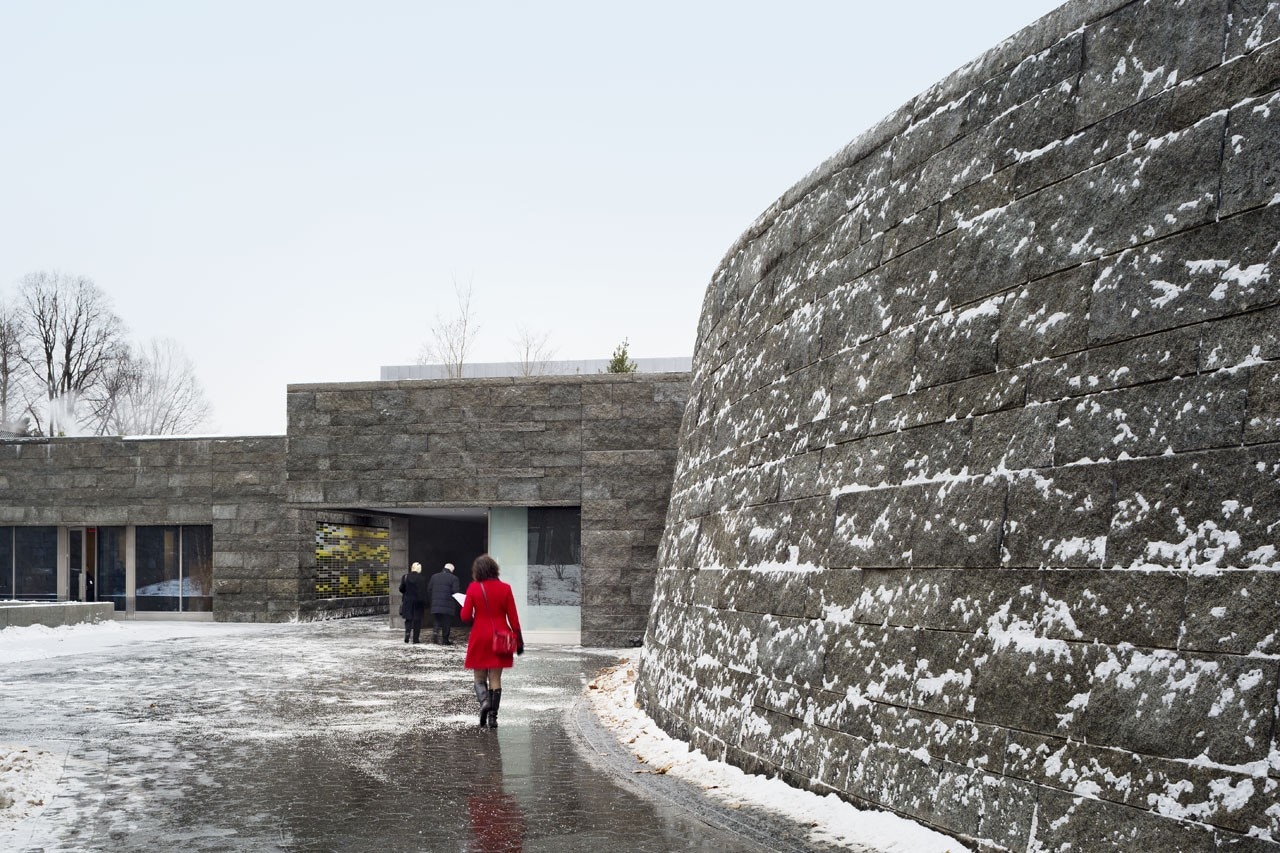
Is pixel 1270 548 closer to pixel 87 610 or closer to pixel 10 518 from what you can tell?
pixel 87 610

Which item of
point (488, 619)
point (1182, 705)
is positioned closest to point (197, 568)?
point (488, 619)

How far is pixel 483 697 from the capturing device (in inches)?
467

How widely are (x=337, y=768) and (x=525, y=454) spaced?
13059 mm

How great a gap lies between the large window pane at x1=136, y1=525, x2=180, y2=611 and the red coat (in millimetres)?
21877

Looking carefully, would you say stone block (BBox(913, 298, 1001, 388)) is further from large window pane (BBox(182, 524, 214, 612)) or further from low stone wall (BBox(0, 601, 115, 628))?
large window pane (BBox(182, 524, 214, 612))

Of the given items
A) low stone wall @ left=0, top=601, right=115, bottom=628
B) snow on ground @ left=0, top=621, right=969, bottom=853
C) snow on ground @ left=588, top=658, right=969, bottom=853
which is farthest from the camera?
low stone wall @ left=0, top=601, right=115, bottom=628

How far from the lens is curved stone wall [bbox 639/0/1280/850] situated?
4961 mm

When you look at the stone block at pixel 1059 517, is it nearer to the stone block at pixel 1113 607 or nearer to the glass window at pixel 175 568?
the stone block at pixel 1113 607

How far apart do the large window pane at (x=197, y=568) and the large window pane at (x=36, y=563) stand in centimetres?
358

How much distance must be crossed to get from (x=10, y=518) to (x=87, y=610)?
6772 mm

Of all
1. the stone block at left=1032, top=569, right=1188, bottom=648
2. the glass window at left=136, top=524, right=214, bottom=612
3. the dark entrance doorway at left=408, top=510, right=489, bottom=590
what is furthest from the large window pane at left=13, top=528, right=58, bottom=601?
the stone block at left=1032, top=569, right=1188, bottom=648

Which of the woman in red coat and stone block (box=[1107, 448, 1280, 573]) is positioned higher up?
stone block (box=[1107, 448, 1280, 573])

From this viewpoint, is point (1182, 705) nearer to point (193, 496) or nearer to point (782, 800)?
point (782, 800)

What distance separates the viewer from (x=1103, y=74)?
6.16 meters
